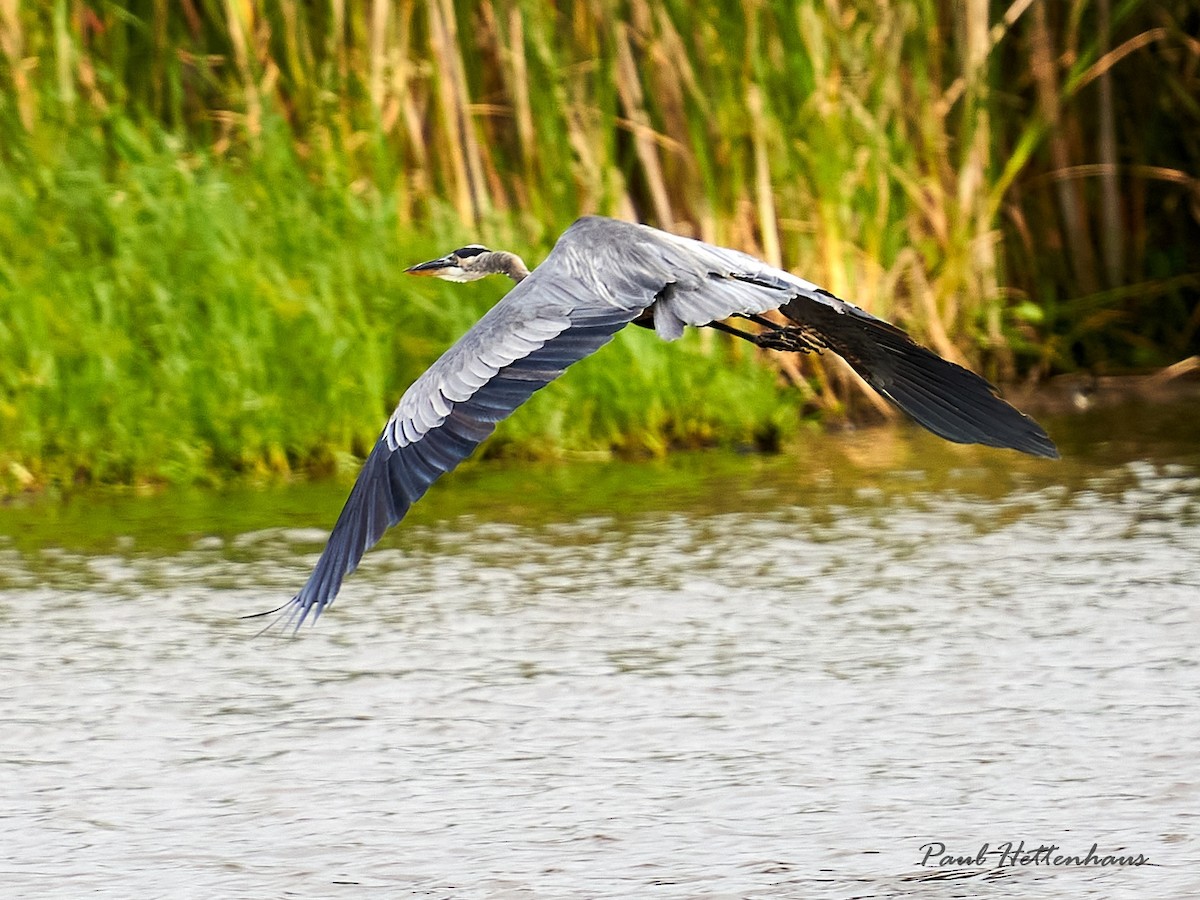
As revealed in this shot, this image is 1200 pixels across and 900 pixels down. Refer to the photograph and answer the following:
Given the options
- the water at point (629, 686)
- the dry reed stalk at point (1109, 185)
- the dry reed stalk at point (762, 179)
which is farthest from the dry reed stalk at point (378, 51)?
the dry reed stalk at point (1109, 185)

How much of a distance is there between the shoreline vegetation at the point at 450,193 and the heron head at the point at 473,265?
1691 millimetres

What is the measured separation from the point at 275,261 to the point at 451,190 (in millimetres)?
840

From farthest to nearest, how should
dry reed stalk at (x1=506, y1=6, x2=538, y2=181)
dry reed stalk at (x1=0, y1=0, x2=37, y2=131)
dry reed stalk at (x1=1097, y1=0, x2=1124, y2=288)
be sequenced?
dry reed stalk at (x1=1097, y1=0, x2=1124, y2=288) < dry reed stalk at (x1=506, y1=6, x2=538, y2=181) < dry reed stalk at (x1=0, y1=0, x2=37, y2=131)

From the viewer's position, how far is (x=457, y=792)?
13.1 ft

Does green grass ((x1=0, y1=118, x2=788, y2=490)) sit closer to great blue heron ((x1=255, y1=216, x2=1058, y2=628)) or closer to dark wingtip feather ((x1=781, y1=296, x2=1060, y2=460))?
great blue heron ((x1=255, y1=216, x2=1058, y2=628))

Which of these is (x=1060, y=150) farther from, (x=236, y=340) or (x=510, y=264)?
(x=510, y=264)

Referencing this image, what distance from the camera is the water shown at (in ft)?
11.9

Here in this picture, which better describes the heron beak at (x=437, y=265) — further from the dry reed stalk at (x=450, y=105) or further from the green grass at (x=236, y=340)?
the dry reed stalk at (x=450, y=105)

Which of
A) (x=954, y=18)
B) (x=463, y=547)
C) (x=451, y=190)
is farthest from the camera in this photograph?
(x=954, y=18)

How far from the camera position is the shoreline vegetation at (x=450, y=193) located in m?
6.83

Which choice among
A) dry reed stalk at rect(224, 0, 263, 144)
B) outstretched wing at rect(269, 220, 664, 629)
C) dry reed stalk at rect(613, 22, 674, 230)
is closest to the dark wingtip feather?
outstretched wing at rect(269, 220, 664, 629)

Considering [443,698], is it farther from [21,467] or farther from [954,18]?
[954,18]

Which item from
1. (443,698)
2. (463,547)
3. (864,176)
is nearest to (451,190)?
(864,176)

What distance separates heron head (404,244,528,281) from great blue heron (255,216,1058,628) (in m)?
0.73
